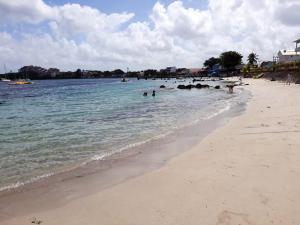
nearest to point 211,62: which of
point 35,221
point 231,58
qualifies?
point 231,58

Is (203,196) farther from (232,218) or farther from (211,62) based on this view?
(211,62)

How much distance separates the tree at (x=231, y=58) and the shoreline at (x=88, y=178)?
5448 inches

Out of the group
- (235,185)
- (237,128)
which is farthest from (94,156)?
(237,128)

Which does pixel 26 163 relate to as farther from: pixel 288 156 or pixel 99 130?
pixel 288 156

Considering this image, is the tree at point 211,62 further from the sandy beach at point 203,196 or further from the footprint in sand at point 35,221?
the footprint in sand at point 35,221

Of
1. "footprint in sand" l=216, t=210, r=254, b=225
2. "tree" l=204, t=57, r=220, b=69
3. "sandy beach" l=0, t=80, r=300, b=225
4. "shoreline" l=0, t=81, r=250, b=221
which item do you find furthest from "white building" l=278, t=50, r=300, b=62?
"footprint in sand" l=216, t=210, r=254, b=225

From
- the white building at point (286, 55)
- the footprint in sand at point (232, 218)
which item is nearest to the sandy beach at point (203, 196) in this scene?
the footprint in sand at point (232, 218)

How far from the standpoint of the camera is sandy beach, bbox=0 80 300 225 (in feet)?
20.1

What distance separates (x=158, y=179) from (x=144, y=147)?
474cm

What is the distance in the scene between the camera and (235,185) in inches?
299

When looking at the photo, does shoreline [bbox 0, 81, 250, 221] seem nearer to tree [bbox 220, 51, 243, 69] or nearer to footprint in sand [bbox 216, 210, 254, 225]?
footprint in sand [bbox 216, 210, 254, 225]

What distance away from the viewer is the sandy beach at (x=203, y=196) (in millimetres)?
6129

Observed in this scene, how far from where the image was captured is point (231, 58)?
147125mm

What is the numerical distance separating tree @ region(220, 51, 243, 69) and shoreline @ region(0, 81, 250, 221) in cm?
13837
